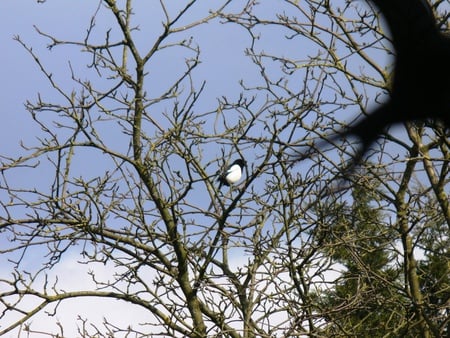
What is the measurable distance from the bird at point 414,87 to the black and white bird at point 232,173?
4533mm

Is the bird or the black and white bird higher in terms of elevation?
the black and white bird

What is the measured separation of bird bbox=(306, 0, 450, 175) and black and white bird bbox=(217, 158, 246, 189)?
453 cm

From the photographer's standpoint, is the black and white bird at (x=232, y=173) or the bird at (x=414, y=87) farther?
the black and white bird at (x=232, y=173)

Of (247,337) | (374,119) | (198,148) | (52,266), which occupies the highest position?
(198,148)

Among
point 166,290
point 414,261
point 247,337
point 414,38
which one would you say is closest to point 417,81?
point 414,38

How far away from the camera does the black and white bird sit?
6205 millimetres

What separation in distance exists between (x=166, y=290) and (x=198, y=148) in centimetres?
123

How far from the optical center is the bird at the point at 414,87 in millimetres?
1492

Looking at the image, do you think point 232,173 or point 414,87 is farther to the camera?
point 232,173

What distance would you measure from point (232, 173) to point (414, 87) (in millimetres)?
5667

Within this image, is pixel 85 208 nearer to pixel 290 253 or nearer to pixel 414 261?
pixel 290 253

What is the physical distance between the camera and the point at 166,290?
593 cm

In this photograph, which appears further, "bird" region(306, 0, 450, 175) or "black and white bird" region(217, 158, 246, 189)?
"black and white bird" region(217, 158, 246, 189)

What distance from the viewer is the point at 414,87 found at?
154cm
